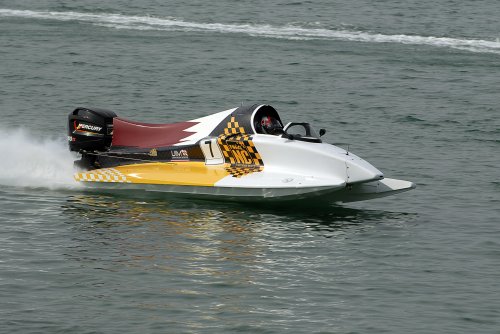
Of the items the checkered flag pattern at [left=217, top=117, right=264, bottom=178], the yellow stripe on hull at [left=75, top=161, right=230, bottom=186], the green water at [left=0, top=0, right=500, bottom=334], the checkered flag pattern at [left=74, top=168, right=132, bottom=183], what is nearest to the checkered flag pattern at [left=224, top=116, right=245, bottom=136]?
the checkered flag pattern at [left=217, top=117, right=264, bottom=178]

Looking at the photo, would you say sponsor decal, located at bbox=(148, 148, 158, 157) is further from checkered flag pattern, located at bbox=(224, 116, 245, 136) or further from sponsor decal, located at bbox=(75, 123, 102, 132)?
checkered flag pattern, located at bbox=(224, 116, 245, 136)

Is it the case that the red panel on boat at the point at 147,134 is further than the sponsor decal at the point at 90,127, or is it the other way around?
the sponsor decal at the point at 90,127

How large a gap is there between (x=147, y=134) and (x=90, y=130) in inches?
43.7

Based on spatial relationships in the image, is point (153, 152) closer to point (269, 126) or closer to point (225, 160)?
point (225, 160)

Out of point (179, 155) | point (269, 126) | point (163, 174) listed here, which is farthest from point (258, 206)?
point (163, 174)

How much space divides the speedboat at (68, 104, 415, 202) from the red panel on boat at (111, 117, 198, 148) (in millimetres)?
19

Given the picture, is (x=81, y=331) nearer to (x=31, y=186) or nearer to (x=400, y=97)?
(x=31, y=186)

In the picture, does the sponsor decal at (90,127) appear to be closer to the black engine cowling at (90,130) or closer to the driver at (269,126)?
the black engine cowling at (90,130)

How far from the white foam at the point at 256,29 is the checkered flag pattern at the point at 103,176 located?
19490 mm

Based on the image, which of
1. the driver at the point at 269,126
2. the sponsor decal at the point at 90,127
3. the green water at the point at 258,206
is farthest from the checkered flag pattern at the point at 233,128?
the sponsor decal at the point at 90,127

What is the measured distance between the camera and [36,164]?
21.3m

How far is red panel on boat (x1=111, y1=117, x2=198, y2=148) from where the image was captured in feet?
65.1

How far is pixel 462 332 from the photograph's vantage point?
13.6m

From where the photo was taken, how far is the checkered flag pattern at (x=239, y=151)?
18.9 metres
